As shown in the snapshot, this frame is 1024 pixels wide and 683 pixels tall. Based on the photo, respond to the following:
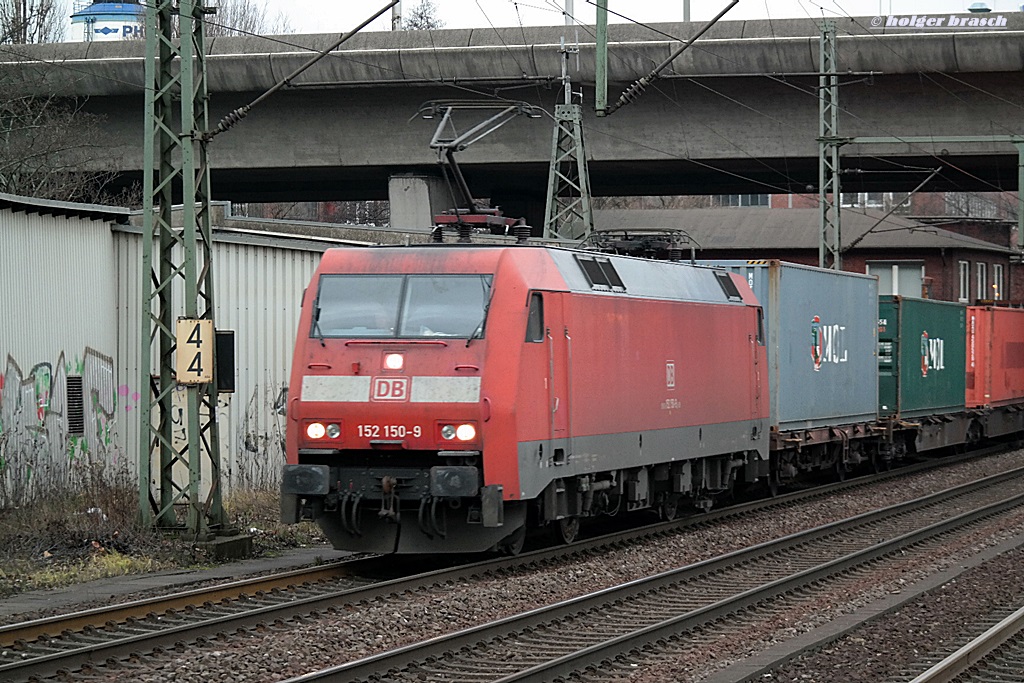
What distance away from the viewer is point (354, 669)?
9.17 meters

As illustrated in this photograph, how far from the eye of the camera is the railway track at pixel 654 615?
9570mm

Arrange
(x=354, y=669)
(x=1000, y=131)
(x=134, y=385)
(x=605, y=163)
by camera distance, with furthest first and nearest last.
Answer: (x=605, y=163), (x=1000, y=131), (x=134, y=385), (x=354, y=669)

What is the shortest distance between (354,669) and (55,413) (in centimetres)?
921

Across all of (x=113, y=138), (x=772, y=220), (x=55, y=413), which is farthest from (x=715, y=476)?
(x=772, y=220)

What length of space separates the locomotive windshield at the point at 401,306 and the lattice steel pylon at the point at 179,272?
147 centimetres

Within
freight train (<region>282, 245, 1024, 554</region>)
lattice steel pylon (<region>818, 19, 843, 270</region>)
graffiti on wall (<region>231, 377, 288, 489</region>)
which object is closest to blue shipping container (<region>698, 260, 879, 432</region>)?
freight train (<region>282, 245, 1024, 554</region>)

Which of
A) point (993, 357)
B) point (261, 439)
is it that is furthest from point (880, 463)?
point (261, 439)

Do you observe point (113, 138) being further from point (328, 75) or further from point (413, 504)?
point (413, 504)

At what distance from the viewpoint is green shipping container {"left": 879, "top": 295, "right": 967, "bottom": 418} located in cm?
2708

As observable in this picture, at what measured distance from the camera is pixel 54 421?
56.5ft

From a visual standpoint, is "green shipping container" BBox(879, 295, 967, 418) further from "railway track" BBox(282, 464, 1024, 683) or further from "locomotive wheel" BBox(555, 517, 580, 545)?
"locomotive wheel" BBox(555, 517, 580, 545)

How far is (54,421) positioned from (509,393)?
21.7 ft

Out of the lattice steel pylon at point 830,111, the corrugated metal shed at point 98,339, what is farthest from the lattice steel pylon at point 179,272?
the lattice steel pylon at point 830,111

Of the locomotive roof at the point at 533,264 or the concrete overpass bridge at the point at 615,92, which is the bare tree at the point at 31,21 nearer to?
the concrete overpass bridge at the point at 615,92
